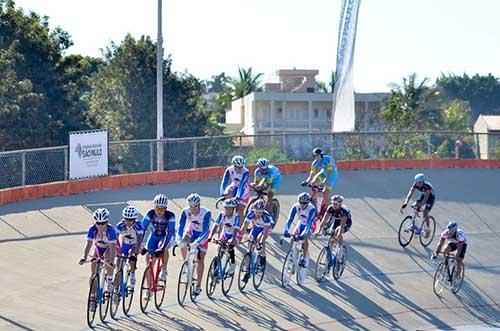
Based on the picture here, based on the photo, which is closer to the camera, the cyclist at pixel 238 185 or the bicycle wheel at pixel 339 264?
the bicycle wheel at pixel 339 264

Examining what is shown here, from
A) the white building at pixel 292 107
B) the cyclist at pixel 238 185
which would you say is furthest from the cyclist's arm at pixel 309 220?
the white building at pixel 292 107

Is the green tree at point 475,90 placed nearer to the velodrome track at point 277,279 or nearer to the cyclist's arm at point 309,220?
the velodrome track at point 277,279

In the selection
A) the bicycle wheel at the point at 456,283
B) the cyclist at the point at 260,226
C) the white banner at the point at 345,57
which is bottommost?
the bicycle wheel at the point at 456,283

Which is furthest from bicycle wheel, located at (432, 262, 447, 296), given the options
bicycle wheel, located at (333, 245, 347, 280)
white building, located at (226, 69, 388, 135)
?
white building, located at (226, 69, 388, 135)

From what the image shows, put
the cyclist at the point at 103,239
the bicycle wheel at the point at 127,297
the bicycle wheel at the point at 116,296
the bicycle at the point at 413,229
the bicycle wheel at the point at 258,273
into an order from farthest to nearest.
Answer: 1. the bicycle at the point at 413,229
2. the bicycle wheel at the point at 258,273
3. the bicycle wheel at the point at 127,297
4. the bicycle wheel at the point at 116,296
5. the cyclist at the point at 103,239

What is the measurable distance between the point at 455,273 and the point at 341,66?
48.7ft

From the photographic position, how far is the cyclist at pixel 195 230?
56.6 feet

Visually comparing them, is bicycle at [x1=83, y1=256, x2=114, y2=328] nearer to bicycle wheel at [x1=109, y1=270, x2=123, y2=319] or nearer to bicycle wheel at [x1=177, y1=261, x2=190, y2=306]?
bicycle wheel at [x1=109, y1=270, x2=123, y2=319]

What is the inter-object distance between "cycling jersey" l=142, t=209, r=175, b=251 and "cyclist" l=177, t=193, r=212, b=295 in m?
0.63

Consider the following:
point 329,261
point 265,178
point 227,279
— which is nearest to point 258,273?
point 227,279

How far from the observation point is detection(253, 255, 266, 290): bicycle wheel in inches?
754

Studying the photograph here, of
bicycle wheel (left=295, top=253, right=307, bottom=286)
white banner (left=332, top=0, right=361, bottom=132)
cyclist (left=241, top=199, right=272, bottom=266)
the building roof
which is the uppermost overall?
white banner (left=332, top=0, right=361, bottom=132)

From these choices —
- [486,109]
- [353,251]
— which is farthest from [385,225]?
[486,109]

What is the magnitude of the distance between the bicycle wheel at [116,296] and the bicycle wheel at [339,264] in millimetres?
5503
